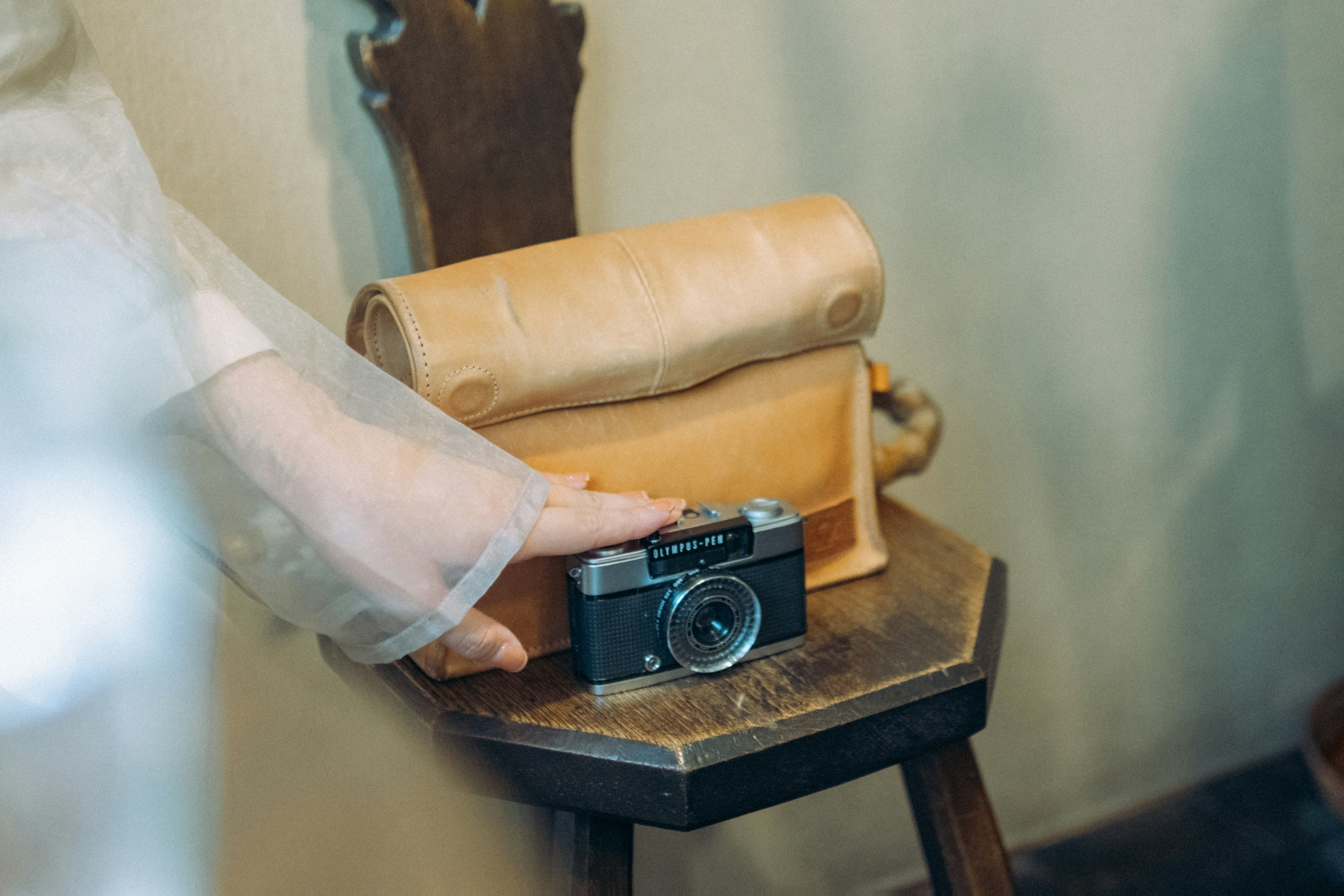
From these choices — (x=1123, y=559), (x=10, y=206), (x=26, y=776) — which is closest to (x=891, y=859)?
(x=1123, y=559)

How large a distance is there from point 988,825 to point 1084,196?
633 mm

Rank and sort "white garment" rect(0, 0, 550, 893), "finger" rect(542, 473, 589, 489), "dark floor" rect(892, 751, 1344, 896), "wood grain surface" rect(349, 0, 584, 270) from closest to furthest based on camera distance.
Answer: "white garment" rect(0, 0, 550, 893), "finger" rect(542, 473, 589, 489), "wood grain surface" rect(349, 0, 584, 270), "dark floor" rect(892, 751, 1344, 896)

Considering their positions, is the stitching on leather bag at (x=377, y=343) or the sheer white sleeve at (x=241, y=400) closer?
the sheer white sleeve at (x=241, y=400)

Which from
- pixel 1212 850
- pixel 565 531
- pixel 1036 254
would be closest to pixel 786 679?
pixel 565 531

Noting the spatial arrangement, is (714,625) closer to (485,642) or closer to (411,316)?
(485,642)

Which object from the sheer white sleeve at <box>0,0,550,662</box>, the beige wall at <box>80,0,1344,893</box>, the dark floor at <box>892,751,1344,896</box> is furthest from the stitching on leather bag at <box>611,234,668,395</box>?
the dark floor at <box>892,751,1344,896</box>

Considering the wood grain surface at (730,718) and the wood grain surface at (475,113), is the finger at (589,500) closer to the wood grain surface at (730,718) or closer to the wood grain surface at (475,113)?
the wood grain surface at (730,718)

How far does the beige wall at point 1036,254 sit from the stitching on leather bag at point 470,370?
0.80ft

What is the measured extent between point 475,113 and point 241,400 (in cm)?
30

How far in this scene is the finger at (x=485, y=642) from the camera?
52cm

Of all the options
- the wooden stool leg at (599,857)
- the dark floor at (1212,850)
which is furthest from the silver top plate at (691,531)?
the dark floor at (1212,850)

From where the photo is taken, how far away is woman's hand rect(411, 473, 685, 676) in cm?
51

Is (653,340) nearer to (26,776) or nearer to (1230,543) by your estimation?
(26,776)

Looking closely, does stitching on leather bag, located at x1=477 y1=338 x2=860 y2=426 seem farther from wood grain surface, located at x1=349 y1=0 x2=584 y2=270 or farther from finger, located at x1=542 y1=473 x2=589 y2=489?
wood grain surface, located at x1=349 y1=0 x2=584 y2=270
